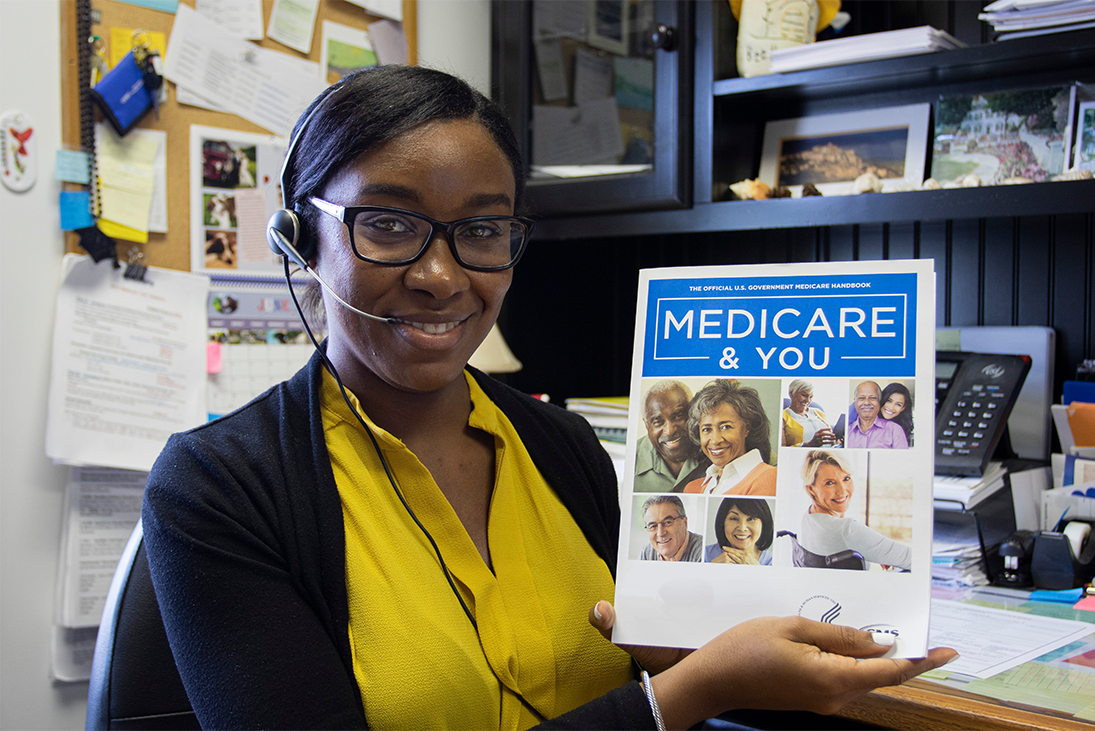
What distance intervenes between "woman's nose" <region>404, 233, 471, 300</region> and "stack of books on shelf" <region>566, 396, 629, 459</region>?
2.91 feet

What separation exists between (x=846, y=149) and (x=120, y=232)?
141 cm

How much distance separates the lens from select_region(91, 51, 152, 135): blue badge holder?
4.85 ft

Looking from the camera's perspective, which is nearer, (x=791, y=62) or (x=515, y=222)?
(x=515, y=222)

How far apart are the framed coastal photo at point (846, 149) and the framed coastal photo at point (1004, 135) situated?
0.04 meters

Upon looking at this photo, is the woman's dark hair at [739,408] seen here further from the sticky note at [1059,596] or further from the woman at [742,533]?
the sticky note at [1059,596]

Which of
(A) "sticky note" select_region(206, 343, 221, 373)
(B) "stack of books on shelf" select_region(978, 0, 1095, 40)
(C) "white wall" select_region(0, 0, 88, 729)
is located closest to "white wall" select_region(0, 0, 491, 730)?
(C) "white wall" select_region(0, 0, 88, 729)

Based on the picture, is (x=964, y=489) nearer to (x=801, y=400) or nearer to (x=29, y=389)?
(x=801, y=400)

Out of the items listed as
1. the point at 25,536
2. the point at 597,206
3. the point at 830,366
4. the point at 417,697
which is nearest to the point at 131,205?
the point at 25,536

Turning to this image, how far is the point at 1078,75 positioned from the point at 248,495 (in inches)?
62.4

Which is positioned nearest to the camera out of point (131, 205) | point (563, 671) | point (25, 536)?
point (563, 671)

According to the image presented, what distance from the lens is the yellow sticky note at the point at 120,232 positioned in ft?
4.93

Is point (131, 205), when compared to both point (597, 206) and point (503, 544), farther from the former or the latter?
point (503, 544)

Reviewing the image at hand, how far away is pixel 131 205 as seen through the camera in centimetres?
154

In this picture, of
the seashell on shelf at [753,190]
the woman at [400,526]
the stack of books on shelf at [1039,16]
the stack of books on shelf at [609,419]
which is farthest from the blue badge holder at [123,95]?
the stack of books on shelf at [1039,16]
